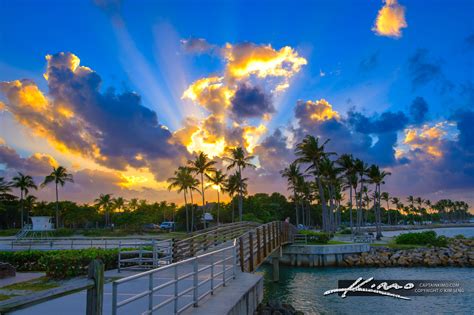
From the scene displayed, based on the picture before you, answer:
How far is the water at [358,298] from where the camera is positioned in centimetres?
2230

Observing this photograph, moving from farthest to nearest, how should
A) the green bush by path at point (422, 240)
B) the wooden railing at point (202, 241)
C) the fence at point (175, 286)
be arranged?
the green bush by path at point (422, 240) < the wooden railing at point (202, 241) < the fence at point (175, 286)

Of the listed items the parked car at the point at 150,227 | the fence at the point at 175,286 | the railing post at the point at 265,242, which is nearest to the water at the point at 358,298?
the railing post at the point at 265,242

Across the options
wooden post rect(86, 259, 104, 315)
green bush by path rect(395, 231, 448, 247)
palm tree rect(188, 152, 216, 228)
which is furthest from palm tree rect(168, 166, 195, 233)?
wooden post rect(86, 259, 104, 315)

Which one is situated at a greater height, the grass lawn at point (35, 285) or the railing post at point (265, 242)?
the railing post at point (265, 242)

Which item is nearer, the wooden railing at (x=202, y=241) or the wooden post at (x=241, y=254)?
the wooden post at (x=241, y=254)

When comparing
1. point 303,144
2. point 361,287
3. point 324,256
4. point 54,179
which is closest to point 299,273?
point 324,256

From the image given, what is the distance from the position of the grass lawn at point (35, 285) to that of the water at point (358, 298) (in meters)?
12.7

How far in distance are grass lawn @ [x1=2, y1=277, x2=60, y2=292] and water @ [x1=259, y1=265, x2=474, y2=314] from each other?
500 inches

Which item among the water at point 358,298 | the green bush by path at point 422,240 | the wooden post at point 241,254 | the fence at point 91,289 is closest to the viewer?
the fence at point 91,289

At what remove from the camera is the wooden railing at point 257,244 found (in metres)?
19.5

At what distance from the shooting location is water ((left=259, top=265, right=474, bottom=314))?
22.3m

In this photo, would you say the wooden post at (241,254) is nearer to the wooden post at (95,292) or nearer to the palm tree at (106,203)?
the wooden post at (95,292)

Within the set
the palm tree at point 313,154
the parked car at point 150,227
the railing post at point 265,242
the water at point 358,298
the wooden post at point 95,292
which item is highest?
the palm tree at point 313,154

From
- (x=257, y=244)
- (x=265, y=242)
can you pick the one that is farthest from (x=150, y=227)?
(x=257, y=244)
